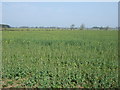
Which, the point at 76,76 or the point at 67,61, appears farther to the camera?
the point at 67,61

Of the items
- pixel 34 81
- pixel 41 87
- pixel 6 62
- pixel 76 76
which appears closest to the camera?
pixel 41 87

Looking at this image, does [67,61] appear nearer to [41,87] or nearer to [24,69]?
[24,69]

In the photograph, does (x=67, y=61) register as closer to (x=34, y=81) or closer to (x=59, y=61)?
(x=59, y=61)

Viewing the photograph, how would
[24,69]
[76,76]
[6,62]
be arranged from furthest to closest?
[6,62]
[24,69]
[76,76]

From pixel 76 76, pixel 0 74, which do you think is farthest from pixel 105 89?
pixel 0 74

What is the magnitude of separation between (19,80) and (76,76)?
1.28 metres

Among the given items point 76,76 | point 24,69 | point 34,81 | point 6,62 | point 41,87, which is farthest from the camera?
point 6,62

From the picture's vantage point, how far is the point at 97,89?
3371 millimetres

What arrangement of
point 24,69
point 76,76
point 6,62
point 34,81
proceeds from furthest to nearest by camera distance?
point 6,62 → point 24,69 → point 76,76 → point 34,81

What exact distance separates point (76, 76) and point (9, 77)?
154cm

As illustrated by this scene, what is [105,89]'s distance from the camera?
338cm

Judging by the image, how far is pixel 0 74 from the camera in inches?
159

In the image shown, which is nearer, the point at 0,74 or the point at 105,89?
the point at 105,89

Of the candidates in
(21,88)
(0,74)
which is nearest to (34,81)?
(21,88)
